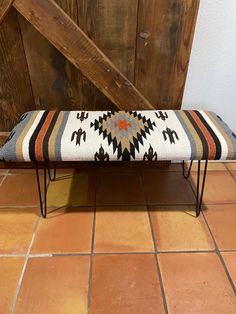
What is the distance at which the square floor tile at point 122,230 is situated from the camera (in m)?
1.04

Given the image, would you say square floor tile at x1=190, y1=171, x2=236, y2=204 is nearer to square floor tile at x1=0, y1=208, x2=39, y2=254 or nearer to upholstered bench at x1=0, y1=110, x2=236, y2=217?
upholstered bench at x1=0, y1=110, x2=236, y2=217

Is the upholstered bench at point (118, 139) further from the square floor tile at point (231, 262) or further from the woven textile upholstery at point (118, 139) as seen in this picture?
the square floor tile at point (231, 262)

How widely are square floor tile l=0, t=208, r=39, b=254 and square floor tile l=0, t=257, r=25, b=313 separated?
0.04 m

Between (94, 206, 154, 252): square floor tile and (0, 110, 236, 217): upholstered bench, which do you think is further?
(94, 206, 154, 252): square floor tile

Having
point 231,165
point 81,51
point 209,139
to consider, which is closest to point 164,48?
point 81,51

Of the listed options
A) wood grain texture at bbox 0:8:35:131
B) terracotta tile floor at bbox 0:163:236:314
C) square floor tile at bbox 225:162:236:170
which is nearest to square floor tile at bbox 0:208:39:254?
terracotta tile floor at bbox 0:163:236:314

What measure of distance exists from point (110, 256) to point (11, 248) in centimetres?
40

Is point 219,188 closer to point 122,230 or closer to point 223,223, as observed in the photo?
point 223,223

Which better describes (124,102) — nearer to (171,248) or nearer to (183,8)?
(183,8)

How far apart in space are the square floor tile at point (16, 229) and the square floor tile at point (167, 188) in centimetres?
57

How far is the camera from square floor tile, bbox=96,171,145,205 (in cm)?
128

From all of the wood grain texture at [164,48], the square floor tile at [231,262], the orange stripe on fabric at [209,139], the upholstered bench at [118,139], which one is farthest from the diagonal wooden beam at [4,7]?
the square floor tile at [231,262]

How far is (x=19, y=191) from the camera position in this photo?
4.37ft

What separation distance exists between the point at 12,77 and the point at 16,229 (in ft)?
2.35
